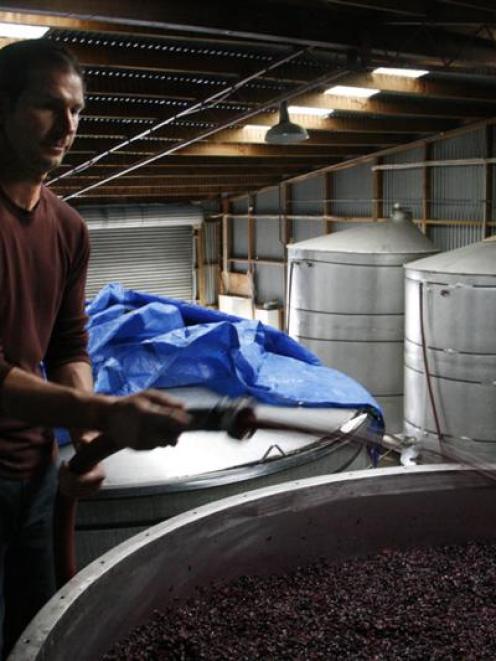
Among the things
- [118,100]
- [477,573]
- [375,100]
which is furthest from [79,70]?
[375,100]

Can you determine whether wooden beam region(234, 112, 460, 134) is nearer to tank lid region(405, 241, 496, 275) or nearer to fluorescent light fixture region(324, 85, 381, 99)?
fluorescent light fixture region(324, 85, 381, 99)

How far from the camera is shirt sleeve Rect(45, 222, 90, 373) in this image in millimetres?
1910

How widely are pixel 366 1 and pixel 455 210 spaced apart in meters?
4.91

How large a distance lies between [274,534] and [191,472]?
0.89 metres

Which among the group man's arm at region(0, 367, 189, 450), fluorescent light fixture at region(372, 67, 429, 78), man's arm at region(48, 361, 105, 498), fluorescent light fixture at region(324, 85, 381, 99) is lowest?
man's arm at region(48, 361, 105, 498)

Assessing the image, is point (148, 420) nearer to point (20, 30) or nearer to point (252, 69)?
point (20, 30)

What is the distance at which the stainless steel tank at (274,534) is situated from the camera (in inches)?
70.1

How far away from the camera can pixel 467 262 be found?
6.09 m

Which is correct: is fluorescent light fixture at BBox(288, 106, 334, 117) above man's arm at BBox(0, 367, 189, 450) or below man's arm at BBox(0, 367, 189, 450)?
above

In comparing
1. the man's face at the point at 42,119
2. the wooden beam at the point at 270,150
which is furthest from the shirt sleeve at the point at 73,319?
the wooden beam at the point at 270,150

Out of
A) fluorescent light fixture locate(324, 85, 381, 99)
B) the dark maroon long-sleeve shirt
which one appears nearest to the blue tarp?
the dark maroon long-sleeve shirt

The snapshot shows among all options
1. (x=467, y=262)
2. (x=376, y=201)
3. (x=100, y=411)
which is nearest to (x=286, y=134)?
(x=467, y=262)

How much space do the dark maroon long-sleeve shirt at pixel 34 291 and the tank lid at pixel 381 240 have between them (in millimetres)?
5753

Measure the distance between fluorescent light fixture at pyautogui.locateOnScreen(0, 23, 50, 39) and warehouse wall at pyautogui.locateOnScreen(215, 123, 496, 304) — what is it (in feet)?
18.0
